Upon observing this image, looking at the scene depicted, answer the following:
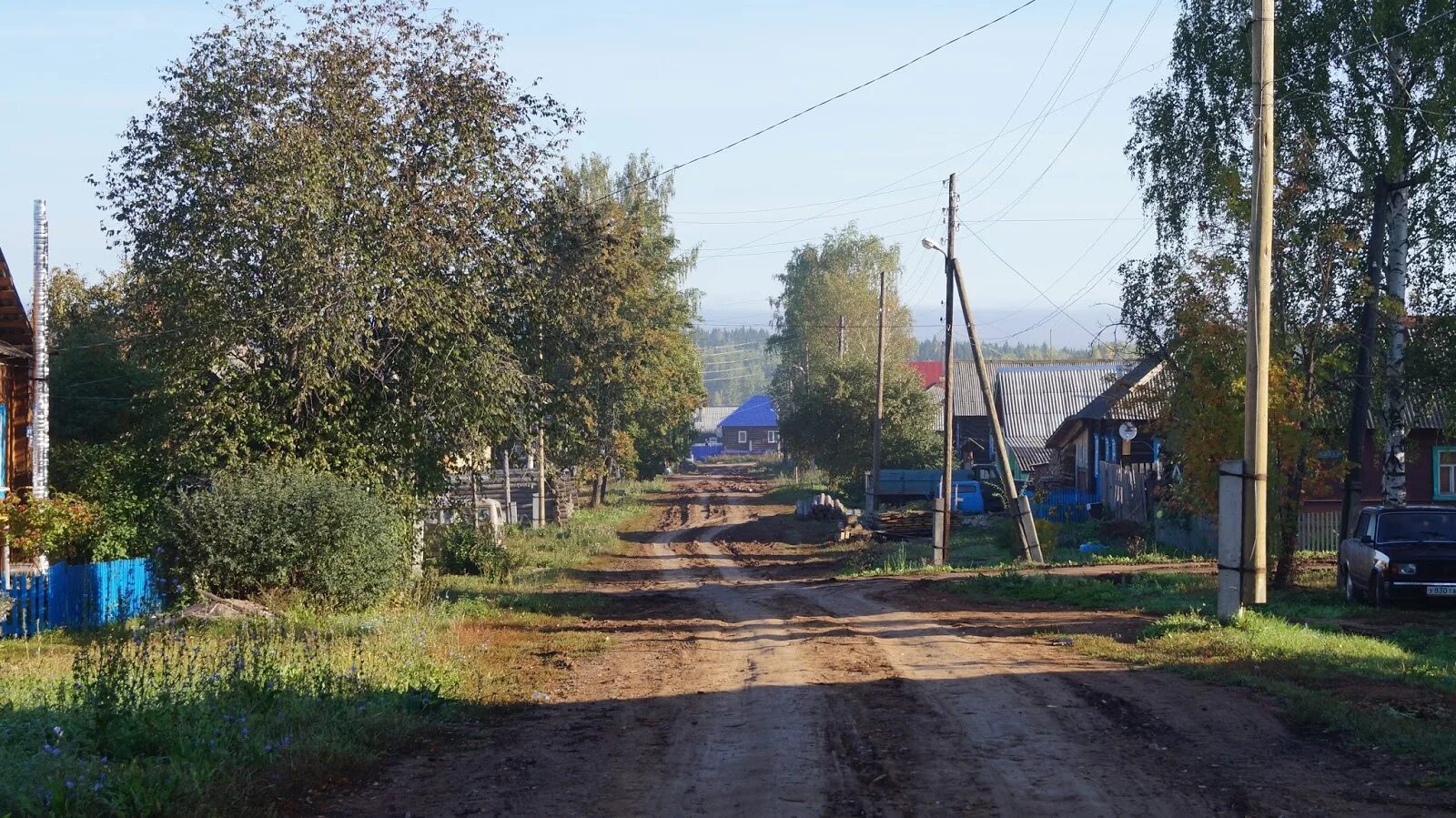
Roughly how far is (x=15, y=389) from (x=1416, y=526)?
79.3ft

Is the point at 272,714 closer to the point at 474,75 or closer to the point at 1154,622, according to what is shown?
the point at 1154,622

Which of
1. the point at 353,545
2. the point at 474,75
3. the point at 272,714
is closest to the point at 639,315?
the point at 474,75

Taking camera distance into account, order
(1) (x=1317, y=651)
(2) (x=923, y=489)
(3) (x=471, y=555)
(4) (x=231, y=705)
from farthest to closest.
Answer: (2) (x=923, y=489), (3) (x=471, y=555), (1) (x=1317, y=651), (4) (x=231, y=705)

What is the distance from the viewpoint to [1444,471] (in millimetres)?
29797

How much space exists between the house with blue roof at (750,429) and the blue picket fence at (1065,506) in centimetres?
8779

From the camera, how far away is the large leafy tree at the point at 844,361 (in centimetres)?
5244

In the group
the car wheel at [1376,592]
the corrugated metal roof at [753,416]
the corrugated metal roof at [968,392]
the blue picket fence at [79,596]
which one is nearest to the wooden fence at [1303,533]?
the car wheel at [1376,592]

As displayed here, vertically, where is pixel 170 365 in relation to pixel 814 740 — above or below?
above

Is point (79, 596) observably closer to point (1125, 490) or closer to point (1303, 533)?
point (1303, 533)

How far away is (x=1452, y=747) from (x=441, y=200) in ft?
53.3

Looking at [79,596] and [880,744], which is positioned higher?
[880,744]

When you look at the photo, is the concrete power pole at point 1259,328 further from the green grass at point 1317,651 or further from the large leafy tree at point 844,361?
Answer: the large leafy tree at point 844,361

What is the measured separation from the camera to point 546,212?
21.4 m

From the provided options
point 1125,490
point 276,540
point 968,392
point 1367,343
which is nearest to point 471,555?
point 276,540
